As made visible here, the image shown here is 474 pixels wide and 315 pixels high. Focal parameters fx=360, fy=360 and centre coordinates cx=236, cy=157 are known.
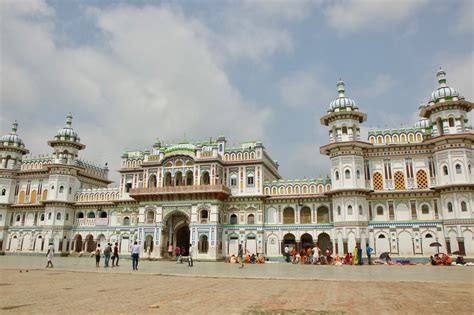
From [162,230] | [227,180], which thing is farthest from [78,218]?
[227,180]

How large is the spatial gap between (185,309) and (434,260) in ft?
84.2

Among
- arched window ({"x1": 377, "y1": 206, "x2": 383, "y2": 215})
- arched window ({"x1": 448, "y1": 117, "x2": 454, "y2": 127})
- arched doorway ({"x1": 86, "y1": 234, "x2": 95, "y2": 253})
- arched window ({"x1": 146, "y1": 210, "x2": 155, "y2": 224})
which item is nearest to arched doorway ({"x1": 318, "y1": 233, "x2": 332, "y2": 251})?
arched window ({"x1": 377, "y1": 206, "x2": 383, "y2": 215})

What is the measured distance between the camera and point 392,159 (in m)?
34.6

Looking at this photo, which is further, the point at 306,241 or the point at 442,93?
the point at 306,241

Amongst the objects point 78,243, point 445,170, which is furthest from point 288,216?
A: point 78,243

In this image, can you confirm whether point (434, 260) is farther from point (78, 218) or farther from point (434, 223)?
point (78, 218)

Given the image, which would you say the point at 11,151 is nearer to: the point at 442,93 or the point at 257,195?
the point at 257,195

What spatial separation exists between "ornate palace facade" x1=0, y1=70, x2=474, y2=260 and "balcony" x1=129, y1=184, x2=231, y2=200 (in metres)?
0.11

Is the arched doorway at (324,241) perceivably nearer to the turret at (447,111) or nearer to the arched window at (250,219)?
the arched window at (250,219)

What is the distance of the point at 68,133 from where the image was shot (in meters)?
45.8

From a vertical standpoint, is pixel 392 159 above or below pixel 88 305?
above

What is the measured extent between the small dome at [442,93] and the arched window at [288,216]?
17164 mm

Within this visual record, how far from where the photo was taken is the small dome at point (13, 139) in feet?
154

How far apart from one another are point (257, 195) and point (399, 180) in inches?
548
